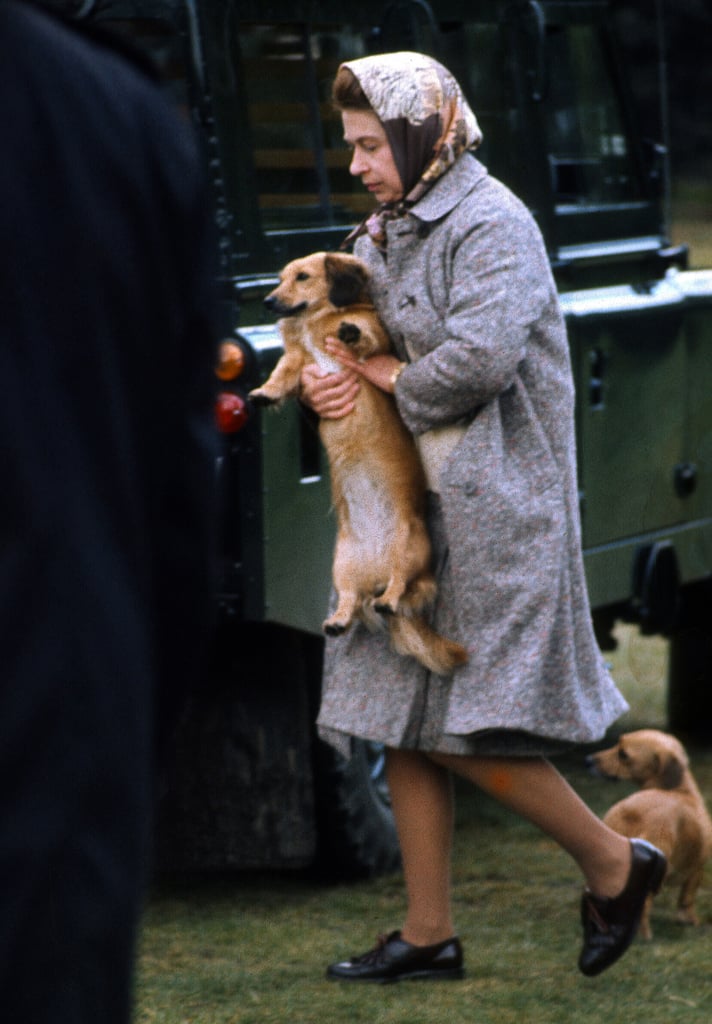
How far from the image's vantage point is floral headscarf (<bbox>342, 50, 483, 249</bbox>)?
3.52 m

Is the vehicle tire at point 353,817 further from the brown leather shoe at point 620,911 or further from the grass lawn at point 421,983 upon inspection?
the brown leather shoe at point 620,911

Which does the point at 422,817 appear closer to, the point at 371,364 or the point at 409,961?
the point at 409,961

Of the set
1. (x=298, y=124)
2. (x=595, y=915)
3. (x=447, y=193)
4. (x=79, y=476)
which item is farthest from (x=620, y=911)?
(x=79, y=476)

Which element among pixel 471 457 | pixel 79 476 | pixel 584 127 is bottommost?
pixel 471 457

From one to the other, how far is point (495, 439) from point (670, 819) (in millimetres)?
1526

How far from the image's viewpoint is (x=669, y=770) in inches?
194

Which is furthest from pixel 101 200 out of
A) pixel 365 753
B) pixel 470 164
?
pixel 365 753

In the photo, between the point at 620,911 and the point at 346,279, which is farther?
the point at 620,911

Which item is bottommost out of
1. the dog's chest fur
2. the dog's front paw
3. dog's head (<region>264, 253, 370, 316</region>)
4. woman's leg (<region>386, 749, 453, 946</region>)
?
woman's leg (<region>386, 749, 453, 946</region>)

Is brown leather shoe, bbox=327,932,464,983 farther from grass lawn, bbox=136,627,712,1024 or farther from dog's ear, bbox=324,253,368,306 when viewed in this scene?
dog's ear, bbox=324,253,368,306

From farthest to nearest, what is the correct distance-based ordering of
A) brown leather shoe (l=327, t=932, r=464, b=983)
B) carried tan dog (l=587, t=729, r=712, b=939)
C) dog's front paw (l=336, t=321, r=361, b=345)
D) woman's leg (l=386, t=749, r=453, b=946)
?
carried tan dog (l=587, t=729, r=712, b=939)
brown leather shoe (l=327, t=932, r=464, b=983)
woman's leg (l=386, t=749, r=453, b=946)
dog's front paw (l=336, t=321, r=361, b=345)

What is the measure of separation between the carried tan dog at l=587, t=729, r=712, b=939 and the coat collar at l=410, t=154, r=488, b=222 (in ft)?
5.85

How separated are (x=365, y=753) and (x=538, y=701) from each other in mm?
1385

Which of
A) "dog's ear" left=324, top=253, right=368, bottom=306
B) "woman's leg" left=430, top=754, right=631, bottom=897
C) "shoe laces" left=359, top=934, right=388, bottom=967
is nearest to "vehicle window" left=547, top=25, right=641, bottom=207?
"dog's ear" left=324, top=253, right=368, bottom=306
